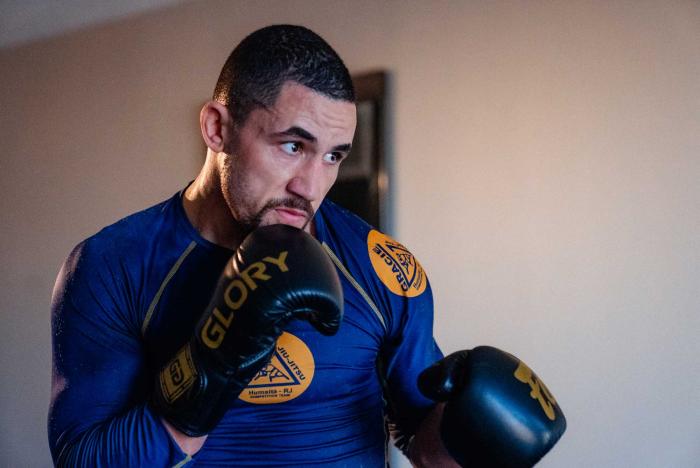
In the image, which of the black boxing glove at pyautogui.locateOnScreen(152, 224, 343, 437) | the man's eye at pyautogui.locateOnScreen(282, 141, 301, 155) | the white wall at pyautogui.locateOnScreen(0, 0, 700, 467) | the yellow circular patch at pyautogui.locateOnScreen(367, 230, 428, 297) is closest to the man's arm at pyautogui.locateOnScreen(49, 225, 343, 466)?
the black boxing glove at pyautogui.locateOnScreen(152, 224, 343, 437)

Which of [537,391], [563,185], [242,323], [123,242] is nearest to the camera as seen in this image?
[242,323]

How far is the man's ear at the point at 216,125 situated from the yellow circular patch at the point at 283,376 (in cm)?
37

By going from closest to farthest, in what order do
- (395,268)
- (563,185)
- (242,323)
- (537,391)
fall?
(242,323) < (537,391) < (395,268) < (563,185)

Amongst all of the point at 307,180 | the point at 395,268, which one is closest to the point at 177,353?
the point at 307,180

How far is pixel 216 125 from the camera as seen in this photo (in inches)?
43.1

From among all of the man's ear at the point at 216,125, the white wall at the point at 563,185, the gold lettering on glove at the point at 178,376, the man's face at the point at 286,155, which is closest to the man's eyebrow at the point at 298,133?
the man's face at the point at 286,155

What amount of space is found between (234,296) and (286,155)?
28 cm

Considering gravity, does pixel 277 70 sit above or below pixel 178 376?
above

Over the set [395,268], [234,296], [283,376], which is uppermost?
[234,296]

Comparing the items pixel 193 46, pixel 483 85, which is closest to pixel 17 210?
pixel 193 46

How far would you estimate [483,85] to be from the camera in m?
1.95

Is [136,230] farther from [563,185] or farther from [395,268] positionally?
[563,185]

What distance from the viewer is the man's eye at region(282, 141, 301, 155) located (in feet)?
3.35

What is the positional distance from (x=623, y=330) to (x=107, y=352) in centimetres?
137
